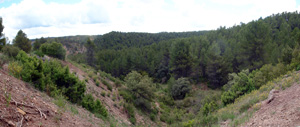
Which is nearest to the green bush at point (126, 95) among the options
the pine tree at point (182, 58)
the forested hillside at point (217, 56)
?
the forested hillside at point (217, 56)

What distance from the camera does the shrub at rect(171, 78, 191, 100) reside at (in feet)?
85.8

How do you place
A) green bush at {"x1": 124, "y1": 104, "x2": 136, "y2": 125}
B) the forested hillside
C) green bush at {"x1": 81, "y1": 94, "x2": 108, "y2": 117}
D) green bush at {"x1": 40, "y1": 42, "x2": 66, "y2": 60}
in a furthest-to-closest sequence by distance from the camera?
the forested hillside, green bush at {"x1": 40, "y1": 42, "x2": 66, "y2": 60}, green bush at {"x1": 124, "y1": 104, "x2": 136, "y2": 125}, green bush at {"x1": 81, "y1": 94, "x2": 108, "y2": 117}

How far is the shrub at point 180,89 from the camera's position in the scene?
26156 millimetres

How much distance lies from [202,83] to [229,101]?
21.3 m

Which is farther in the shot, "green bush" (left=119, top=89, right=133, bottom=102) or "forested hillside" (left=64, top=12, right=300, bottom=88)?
"forested hillside" (left=64, top=12, right=300, bottom=88)

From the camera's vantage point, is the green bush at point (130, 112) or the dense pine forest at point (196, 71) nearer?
the dense pine forest at point (196, 71)

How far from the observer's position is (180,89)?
86.1ft

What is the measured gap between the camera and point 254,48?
26969 mm

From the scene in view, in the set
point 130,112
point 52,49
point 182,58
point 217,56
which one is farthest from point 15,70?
point 182,58

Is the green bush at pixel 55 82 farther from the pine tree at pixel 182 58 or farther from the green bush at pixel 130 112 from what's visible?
the pine tree at pixel 182 58

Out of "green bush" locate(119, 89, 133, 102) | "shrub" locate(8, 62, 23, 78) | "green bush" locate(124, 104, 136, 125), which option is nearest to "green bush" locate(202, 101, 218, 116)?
"green bush" locate(124, 104, 136, 125)

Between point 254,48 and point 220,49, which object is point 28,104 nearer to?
point 254,48

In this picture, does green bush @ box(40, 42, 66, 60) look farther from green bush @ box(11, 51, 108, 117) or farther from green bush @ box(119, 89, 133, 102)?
green bush @ box(11, 51, 108, 117)

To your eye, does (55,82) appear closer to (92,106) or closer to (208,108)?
(92,106)
